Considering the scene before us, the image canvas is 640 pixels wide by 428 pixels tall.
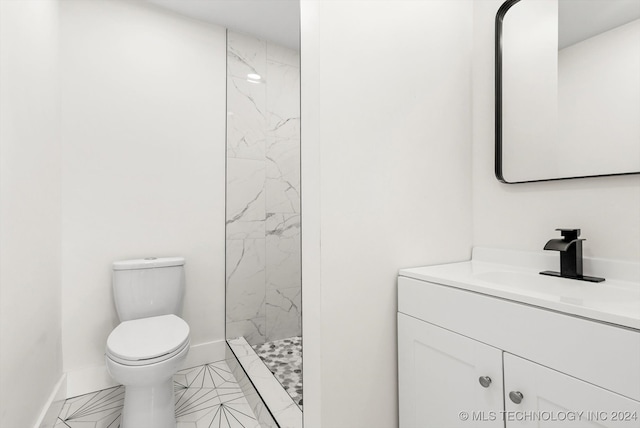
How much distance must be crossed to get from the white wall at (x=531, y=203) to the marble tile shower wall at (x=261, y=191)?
147 centimetres

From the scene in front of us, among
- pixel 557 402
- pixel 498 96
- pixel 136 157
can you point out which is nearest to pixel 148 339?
pixel 136 157

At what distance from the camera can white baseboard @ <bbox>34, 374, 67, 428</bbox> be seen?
4.70 ft

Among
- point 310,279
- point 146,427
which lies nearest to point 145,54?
point 310,279

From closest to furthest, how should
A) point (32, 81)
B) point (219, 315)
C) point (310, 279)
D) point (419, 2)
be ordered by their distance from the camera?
point (310, 279) → point (419, 2) → point (32, 81) → point (219, 315)

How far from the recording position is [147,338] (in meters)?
1.50

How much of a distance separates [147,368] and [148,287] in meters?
0.62

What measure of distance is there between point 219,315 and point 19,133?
1.55m

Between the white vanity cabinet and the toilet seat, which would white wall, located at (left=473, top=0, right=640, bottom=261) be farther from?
the toilet seat

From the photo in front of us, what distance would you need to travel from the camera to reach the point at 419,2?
1.22 m

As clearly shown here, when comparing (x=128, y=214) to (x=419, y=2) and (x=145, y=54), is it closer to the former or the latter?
(x=145, y=54)

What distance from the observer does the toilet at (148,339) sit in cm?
135

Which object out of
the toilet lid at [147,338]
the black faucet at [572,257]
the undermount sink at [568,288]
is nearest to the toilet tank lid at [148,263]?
the toilet lid at [147,338]

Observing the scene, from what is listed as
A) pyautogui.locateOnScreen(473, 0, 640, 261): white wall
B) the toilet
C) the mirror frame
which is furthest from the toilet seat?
the mirror frame

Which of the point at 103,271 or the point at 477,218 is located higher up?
the point at 477,218
